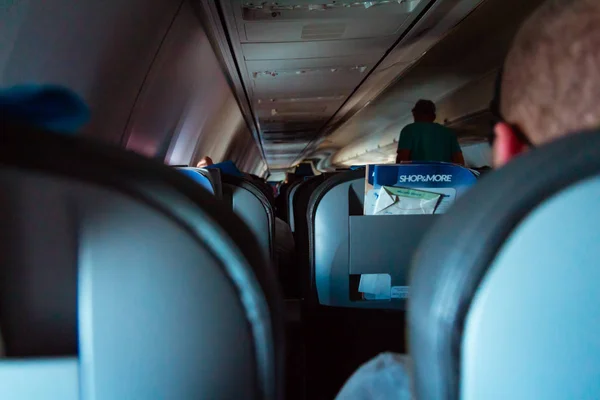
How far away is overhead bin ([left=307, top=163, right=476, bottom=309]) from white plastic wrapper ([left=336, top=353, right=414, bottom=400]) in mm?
1129

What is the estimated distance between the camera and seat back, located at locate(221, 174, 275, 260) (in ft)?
8.00

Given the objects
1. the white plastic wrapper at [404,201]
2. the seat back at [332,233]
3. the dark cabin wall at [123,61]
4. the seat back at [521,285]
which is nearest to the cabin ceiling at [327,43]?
the dark cabin wall at [123,61]

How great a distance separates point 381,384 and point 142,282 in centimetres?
59

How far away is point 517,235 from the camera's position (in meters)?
0.55

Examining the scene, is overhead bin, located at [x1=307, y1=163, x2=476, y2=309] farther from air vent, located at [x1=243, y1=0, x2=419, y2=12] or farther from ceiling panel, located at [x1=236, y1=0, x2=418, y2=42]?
ceiling panel, located at [x1=236, y1=0, x2=418, y2=42]

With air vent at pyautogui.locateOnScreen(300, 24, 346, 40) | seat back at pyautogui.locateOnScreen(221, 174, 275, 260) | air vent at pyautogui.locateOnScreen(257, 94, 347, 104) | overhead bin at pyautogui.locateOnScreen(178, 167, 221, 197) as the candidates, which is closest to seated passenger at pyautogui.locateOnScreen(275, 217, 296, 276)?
seat back at pyautogui.locateOnScreen(221, 174, 275, 260)

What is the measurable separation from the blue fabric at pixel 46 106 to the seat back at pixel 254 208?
1803 millimetres

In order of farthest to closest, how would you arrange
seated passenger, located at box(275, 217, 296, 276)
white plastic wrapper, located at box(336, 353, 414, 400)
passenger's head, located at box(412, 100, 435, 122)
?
passenger's head, located at box(412, 100, 435, 122) < seated passenger, located at box(275, 217, 296, 276) < white plastic wrapper, located at box(336, 353, 414, 400)

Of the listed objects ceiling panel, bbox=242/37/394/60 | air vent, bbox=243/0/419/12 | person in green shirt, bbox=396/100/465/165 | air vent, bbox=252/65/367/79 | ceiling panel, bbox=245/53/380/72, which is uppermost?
air vent, bbox=252/65/367/79

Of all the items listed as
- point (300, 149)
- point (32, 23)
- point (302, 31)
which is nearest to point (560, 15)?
point (32, 23)

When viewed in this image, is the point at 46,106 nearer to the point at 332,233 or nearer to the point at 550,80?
the point at 550,80

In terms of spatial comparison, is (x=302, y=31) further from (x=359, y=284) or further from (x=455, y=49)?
(x=359, y=284)

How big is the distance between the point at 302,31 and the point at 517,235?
4118 millimetres

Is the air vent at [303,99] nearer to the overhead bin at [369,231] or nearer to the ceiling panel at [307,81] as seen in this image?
the ceiling panel at [307,81]
